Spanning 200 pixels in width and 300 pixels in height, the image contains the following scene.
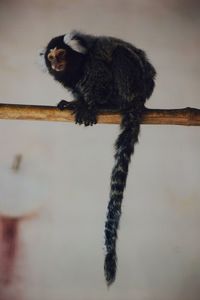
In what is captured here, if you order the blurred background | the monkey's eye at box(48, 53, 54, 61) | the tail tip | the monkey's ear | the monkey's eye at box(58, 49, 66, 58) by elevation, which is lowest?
the tail tip

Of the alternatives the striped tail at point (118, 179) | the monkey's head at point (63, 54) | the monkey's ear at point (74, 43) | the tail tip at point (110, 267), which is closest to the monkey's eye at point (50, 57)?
the monkey's head at point (63, 54)

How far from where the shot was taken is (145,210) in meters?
2.10

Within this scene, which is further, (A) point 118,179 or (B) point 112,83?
(B) point 112,83

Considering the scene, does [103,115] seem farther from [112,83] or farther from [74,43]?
[74,43]

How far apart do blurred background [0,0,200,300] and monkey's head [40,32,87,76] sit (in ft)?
0.17

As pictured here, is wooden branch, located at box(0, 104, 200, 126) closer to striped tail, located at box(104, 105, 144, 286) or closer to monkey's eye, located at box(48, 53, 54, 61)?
striped tail, located at box(104, 105, 144, 286)

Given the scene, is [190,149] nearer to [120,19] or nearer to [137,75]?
[137,75]

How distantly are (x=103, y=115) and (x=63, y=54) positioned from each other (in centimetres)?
38

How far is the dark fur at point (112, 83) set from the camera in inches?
83.7

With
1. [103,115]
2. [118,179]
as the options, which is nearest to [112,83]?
[103,115]

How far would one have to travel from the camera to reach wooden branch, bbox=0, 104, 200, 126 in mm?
2033

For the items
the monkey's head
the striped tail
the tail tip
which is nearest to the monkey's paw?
the striped tail

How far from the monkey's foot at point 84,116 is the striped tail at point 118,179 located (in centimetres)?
15

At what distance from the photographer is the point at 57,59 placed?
86.8 inches
